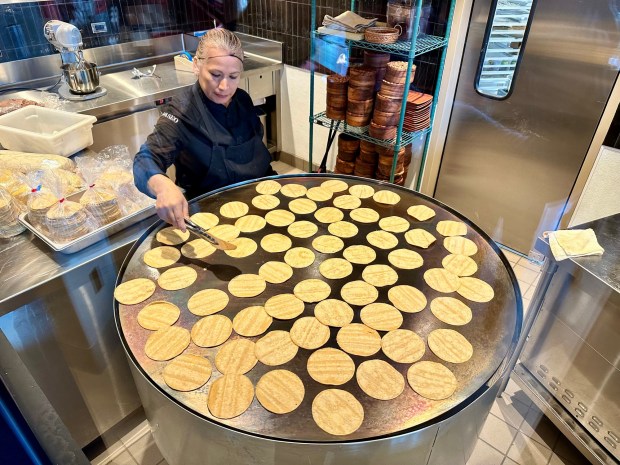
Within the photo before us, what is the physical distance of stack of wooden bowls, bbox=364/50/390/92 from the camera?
280 centimetres

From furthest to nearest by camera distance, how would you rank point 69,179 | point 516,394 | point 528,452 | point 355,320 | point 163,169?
point 516,394 < point 528,452 < point 163,169 < point 69,179 < point 355,320

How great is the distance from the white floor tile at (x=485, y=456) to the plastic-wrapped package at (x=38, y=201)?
6.47ft

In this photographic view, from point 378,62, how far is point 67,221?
2.14 m

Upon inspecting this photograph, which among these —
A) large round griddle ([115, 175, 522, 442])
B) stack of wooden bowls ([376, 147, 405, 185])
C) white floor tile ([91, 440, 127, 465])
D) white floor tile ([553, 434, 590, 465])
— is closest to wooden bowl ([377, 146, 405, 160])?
stack of wooden bowls ([376, 147, 405, 185])

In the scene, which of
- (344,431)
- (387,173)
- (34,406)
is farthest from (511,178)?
(34,406)

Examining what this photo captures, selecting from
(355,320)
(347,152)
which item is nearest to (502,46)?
(347,152)

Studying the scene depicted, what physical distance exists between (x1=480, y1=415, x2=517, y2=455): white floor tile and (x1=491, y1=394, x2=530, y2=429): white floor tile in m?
0.03

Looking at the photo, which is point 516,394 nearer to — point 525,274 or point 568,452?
point 568,452

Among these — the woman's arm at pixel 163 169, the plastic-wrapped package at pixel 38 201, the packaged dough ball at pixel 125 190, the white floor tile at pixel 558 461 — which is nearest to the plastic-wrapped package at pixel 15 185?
the plastic-wrapped package at pixel 38 201

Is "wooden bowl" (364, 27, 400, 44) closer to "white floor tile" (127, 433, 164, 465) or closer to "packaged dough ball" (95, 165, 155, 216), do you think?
"packaged dough ball" (95, 165, 155, 216)

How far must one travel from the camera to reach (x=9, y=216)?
59.9 inches

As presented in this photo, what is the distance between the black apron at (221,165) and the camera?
6.45 feet

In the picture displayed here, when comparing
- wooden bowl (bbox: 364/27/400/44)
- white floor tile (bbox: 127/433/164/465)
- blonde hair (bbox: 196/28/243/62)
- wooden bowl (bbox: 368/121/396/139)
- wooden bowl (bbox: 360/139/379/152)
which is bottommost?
white floor tile (bbox: 127/433/164/465)

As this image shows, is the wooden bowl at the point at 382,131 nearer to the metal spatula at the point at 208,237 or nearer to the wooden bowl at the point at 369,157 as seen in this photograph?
the wooden bowl at the point at 369,157
